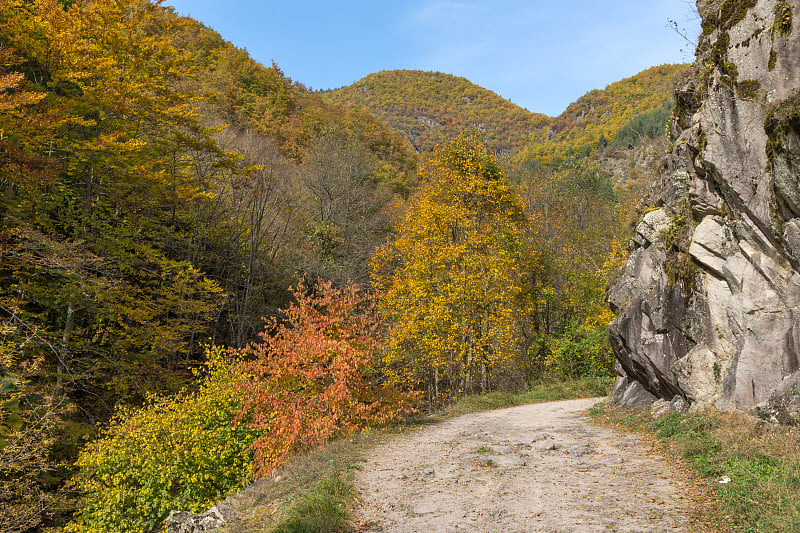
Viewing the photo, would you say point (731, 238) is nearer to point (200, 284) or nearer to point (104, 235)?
point (200, 284)

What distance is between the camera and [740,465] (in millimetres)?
6035

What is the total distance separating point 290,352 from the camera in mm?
10305

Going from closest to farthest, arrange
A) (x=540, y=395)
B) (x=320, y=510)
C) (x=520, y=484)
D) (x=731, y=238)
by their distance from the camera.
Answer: (x=320, y=510) < (x=520, y=484) < (x=731, y=238) < (x=540, y=395)

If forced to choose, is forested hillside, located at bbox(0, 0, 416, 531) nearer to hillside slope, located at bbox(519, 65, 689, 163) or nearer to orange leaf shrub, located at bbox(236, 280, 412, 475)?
orange leaf shrub, located at bbox(236, 280, 412, 475)

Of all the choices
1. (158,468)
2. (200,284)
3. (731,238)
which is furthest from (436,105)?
(158,468)

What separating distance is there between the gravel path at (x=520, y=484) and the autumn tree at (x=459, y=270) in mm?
6003

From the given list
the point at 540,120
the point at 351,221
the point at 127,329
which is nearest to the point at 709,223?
the point at 127,329

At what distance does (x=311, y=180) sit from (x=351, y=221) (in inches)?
138

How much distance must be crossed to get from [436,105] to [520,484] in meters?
99.4

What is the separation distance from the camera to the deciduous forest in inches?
404

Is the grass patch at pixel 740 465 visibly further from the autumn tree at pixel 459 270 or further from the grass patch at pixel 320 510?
the autumn tree at pixel 459 270

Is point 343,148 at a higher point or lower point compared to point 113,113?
higher

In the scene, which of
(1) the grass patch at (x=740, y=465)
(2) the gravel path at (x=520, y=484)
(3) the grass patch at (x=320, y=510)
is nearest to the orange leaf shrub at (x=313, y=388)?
(2) the gravel path at (x=520, y=484)

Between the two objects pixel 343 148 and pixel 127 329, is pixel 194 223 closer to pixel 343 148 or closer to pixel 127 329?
pixel 127 329
